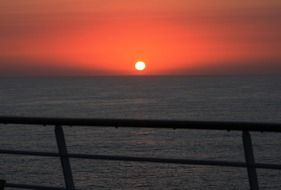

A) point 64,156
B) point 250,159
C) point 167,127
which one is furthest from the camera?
point 64,156

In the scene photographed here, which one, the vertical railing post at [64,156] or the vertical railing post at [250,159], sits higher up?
the vertical railing post at [64,156]

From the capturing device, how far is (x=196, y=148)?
6419cm

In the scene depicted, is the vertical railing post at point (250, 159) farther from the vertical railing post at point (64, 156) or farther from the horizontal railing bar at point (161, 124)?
the vertical railing post at point (64, 156)

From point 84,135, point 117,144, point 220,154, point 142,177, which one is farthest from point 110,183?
point 84,135

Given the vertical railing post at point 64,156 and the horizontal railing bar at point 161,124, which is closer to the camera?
the horizontal railing bar at point 161,124

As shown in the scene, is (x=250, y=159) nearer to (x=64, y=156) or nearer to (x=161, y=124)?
(x=161, y=124)

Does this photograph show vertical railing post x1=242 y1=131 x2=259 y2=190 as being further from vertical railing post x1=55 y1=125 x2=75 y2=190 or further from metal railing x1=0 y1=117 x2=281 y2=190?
vertical railing post x1=55 y1=125 x2=75 y2=190

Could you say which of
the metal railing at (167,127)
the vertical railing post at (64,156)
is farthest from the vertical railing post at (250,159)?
the vertical railing post at (64,156)

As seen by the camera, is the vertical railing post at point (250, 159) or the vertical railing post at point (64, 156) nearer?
the vertical railing post at point (250, 159)

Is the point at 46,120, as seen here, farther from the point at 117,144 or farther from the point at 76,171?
the point at 117,144

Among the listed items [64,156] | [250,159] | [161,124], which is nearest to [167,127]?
[161,124]

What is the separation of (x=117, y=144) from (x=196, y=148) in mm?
8583

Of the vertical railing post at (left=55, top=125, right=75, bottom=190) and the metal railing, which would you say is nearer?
the metal railing

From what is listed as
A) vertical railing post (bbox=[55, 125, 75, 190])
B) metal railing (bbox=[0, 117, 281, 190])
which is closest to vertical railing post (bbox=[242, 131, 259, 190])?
metal railing (bbox=[0, 117, 281, 190])
